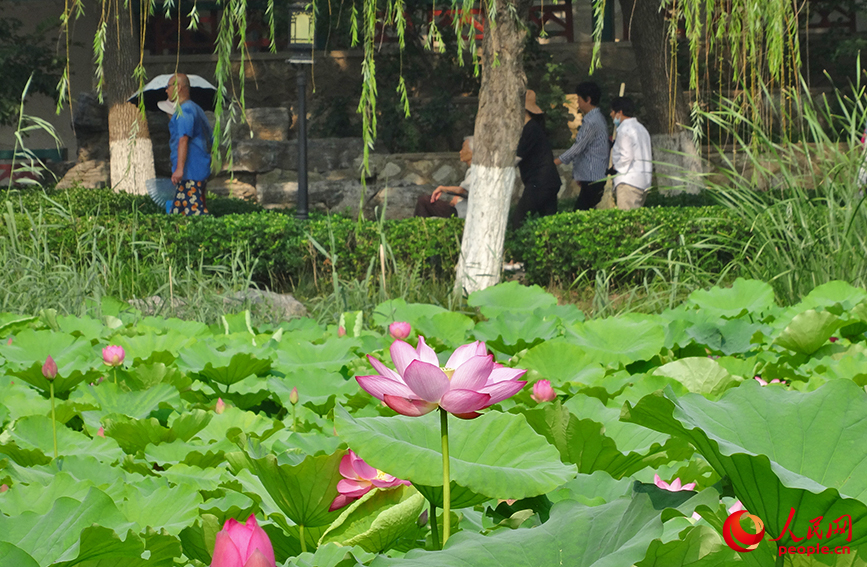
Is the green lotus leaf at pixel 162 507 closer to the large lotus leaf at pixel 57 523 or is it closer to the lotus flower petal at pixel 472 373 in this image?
the large lotus leaf at pixel 57 523

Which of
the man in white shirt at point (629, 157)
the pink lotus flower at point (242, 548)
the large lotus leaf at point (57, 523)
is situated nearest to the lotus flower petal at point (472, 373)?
the pink lotus flower at point (242, 548)

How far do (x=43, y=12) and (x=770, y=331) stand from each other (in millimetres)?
16425

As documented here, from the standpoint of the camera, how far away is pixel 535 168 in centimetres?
878

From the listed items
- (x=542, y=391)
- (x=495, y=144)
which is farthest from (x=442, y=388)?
(x=495, y=144)

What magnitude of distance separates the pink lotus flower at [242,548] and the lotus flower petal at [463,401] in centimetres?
21

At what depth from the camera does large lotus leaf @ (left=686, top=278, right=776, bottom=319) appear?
9.15 ft

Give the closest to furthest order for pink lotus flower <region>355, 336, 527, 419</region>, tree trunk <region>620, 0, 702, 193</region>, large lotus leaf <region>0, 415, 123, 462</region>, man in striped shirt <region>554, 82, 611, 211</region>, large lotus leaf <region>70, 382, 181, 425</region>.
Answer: pink lotus flower <region>355, 336, 527, 419</region> → large lotus leaf <region>0, 415, 123, 462</region> → large lotus leaf <region>70, 382, 181, 425</region> → man in striped shirt <region>554, 82, 611, 211</region> → tree trunk <region>620, 0, 702, 193</region>

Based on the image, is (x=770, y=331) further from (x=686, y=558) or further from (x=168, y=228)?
(x=168, y=228)

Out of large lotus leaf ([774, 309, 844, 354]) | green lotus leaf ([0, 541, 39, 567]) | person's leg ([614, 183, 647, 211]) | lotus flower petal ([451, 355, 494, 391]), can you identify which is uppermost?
lotus flower petal ([451, 355, 494, 391])

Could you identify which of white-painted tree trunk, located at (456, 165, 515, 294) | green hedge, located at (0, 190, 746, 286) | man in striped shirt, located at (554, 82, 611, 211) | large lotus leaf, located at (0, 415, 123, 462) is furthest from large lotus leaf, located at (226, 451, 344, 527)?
man in striped shirt, located at (554, 82, 611, 211)

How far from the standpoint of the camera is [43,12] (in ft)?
50.9

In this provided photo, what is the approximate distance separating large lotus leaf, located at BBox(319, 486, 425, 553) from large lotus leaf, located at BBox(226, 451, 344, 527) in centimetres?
3

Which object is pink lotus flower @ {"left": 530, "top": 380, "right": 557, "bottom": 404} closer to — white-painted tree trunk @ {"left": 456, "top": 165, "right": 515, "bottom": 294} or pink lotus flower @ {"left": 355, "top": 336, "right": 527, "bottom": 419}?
pink lotus flower @ {"left": 355, "top": 336, "right": 527, "bottom": 419}

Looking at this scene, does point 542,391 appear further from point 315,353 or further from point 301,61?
point 301,61
